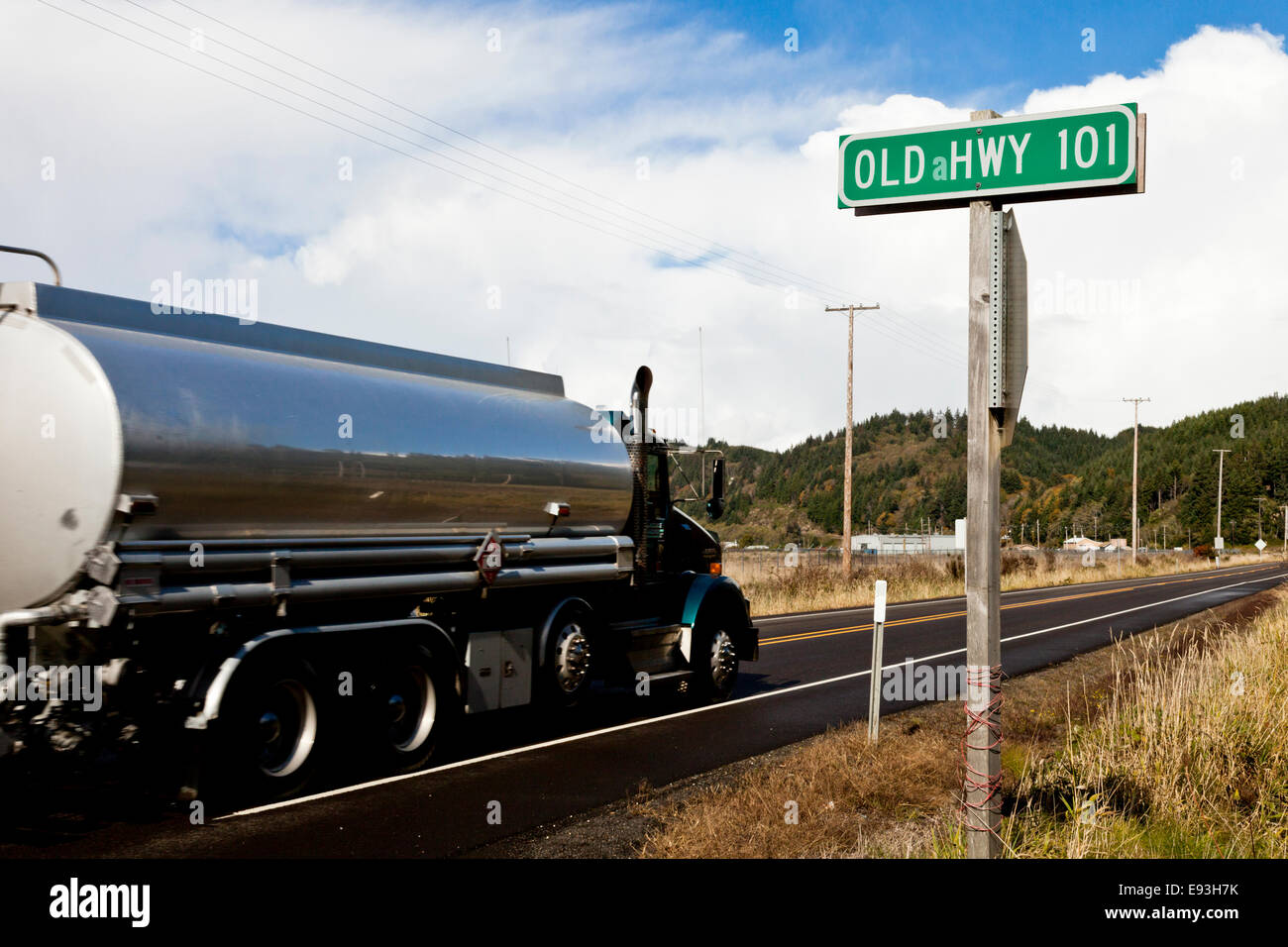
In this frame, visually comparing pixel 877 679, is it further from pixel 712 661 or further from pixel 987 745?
pixel 987 745

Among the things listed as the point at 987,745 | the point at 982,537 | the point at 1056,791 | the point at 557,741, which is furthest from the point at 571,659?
the point at 982,537

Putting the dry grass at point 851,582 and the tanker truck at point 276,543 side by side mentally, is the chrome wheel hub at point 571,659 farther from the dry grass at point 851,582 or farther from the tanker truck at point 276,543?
the dry grass at point 851,582

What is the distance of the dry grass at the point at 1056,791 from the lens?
19.2 feet

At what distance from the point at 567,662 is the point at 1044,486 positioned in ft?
658

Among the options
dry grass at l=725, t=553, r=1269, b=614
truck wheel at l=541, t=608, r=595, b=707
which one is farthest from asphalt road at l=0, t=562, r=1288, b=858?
dry grass at l=725, t=553, r=1269, b=614

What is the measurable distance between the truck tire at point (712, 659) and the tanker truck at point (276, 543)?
1127 millimetres

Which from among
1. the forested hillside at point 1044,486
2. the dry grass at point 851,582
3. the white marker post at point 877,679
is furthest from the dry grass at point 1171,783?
the forested hillside at point 1044,486

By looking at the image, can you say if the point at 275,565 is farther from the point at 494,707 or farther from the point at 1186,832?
the point at 1186,832

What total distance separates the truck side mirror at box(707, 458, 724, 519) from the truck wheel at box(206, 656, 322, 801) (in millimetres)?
5641

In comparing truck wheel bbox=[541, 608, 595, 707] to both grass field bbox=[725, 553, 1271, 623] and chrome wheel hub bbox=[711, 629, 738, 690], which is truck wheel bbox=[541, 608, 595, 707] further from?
grass field bbox=[725, 553, 1271, 623]

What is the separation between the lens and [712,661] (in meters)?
12.0
